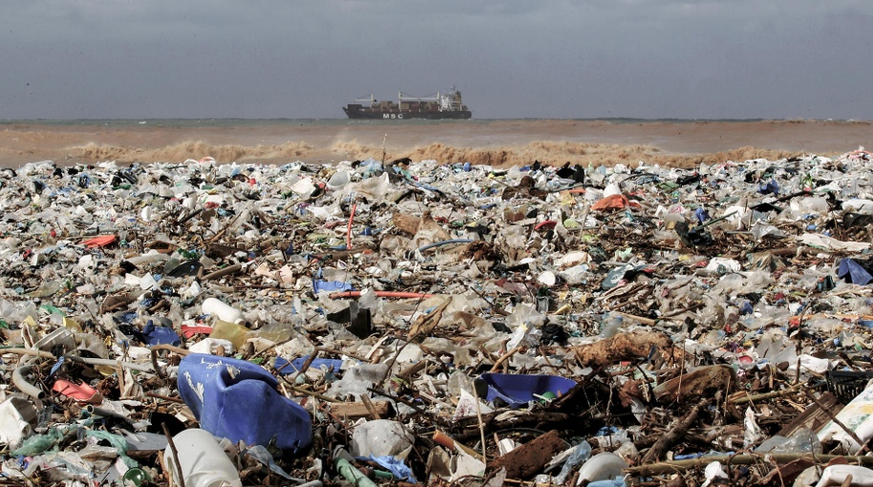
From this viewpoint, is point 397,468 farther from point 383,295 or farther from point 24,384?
point 383,295

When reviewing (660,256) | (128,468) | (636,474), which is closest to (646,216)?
(660,256)

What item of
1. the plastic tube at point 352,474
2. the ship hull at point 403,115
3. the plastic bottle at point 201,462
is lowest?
the plastic tube at point 352,474

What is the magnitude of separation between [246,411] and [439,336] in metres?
1.84

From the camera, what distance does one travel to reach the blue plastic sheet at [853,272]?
5.04 metres

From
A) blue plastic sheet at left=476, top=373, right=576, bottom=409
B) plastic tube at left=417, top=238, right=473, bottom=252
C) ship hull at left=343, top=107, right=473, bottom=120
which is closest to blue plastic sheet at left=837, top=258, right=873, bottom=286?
plastic tube at left=417, top=238, right=473, bottom=252

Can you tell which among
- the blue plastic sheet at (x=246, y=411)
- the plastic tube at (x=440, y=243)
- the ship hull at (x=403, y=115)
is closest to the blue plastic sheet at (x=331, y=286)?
the plastic tube at (x=440, y=243)

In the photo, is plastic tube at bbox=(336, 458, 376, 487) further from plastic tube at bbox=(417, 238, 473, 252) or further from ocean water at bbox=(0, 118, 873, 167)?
ocean water at bbox=(0, 118, 873, 167)

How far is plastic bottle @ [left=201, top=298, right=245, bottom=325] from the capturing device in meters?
4.57

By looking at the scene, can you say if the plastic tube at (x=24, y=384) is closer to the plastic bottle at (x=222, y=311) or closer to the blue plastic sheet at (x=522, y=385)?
the plastic bottle at (x=222, y=311)

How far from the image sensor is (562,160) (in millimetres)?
17516

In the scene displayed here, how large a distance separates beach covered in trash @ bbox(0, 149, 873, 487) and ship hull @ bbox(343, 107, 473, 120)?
45472mm

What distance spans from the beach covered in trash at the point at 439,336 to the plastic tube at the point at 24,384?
2 cm

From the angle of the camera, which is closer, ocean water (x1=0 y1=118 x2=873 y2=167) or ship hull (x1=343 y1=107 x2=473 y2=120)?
ocean water (x1=0 y1=118 x2=873 y2=167)

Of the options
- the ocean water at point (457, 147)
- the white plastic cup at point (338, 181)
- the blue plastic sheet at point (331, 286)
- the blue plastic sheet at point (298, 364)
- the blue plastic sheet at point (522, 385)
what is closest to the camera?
the blue plastic sheet at point (522, 385)
